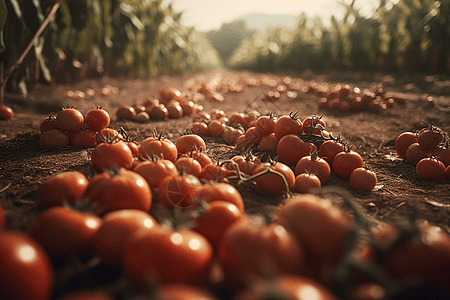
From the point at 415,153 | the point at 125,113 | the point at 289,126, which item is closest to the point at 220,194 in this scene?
the point at 289,126

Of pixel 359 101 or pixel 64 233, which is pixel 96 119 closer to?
pixel 64 233

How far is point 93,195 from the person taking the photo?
1470 millimetres

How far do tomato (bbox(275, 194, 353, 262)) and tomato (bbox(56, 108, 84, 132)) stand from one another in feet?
8.14

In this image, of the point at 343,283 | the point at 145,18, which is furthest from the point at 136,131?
the point at 145,18

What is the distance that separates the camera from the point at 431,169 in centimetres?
255

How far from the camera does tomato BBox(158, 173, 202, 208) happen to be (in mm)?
1639

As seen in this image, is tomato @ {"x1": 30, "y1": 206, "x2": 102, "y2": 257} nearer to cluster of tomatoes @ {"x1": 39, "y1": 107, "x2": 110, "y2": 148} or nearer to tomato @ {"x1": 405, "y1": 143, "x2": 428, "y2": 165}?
cluster of tomatoes @ {"x1": 39, "y1": 107, "x2": 110, "y2": 148}

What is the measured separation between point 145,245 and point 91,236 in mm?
→ 389

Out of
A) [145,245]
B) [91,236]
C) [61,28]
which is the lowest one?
[91,236]

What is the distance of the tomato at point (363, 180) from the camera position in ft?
7.51

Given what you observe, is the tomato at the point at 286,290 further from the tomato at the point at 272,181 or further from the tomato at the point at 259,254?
the tomato at the point at 272,181

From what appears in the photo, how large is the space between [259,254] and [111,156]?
136 cm

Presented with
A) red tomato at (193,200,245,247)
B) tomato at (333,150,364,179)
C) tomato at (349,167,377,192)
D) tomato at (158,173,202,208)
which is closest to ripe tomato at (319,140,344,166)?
tomato at (333,150,364,179)

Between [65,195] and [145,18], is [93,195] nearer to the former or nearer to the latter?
[65,195]
